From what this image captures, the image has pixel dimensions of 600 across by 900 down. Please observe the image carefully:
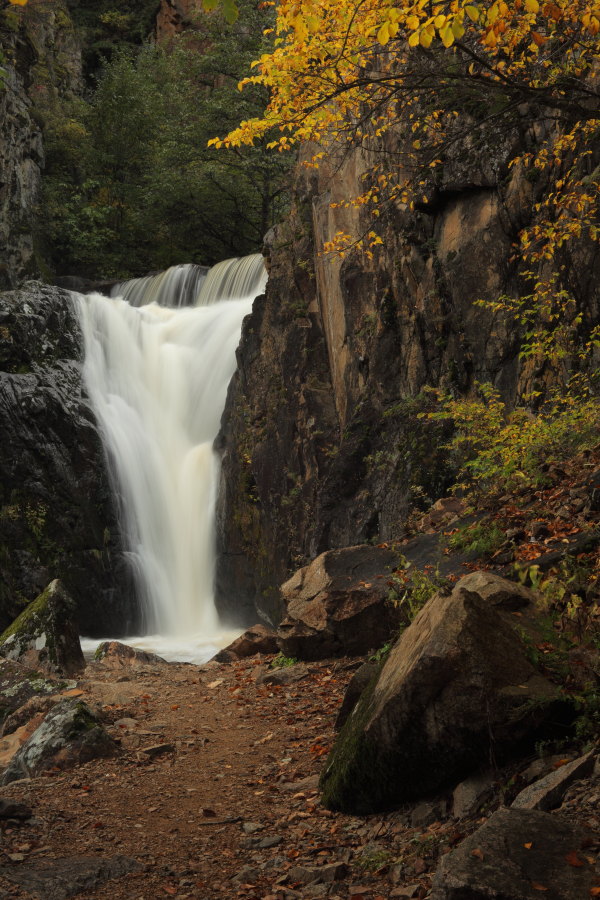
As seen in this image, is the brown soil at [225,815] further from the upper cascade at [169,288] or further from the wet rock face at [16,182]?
the wet rock face at [16,182]

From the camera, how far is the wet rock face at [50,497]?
15094 mm

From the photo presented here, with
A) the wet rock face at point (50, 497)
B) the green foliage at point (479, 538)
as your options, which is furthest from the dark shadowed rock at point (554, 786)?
the wet rock face at point (50, 497)

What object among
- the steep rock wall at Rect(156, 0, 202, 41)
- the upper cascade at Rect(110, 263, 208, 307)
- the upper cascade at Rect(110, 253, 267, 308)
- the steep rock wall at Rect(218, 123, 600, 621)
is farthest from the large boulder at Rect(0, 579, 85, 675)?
the steep rock wall at Rect(156, 0, 202, 41)

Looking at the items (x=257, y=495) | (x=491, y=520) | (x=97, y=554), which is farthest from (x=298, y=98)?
(x=97, y=554)

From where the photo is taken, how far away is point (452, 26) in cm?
384

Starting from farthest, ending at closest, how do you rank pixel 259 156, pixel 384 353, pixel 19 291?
pixel 259 156, pixel 19 291, pixel 384 353

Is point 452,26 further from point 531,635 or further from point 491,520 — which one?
point 491,520

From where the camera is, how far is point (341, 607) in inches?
301

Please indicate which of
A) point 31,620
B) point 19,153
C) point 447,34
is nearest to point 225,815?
point 447,34

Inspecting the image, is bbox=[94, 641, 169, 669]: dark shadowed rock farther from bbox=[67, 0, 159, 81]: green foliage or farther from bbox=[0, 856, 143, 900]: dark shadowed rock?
bbox=[67, 0, 159, 81]: green foliage

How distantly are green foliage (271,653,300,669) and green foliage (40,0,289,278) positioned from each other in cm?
1951

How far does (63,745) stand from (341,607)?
115 inches

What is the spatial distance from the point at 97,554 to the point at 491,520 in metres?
10.4

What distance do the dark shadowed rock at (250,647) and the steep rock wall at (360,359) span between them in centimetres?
203
